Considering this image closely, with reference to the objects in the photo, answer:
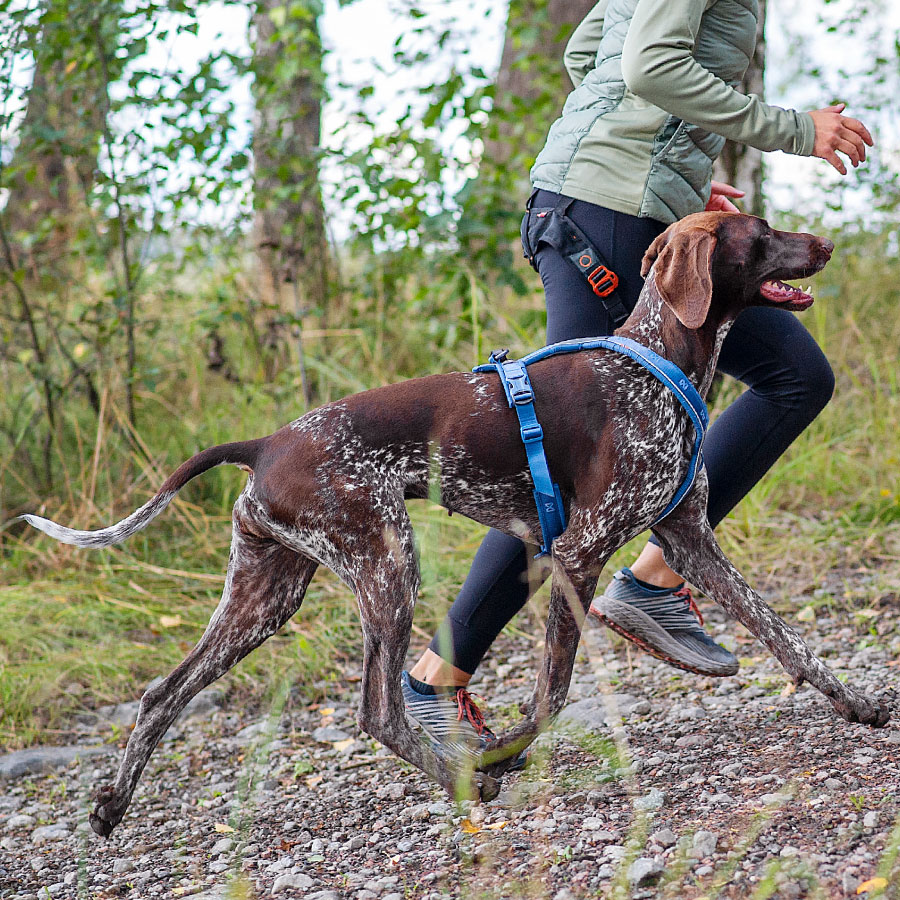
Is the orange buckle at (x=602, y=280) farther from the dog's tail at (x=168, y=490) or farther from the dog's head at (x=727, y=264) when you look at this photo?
the dog's tail at (x=168, y=490)

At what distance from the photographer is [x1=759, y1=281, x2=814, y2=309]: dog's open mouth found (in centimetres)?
308

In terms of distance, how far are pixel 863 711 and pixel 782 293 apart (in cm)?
117

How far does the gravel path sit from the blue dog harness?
1.33 feet

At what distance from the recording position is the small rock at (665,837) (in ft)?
8.13

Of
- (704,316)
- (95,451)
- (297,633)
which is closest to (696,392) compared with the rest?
(704,316)

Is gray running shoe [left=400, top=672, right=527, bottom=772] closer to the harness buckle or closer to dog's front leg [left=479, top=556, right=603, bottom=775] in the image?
dog's front leg [left=479, top=556, right=603, bottom=775]

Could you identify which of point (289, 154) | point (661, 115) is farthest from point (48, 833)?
point (289, 154)

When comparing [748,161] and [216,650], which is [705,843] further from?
[748,161]

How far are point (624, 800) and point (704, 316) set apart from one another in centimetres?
128

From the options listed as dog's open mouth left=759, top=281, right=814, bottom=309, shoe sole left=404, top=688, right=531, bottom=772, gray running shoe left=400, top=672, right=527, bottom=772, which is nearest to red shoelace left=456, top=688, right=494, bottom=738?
gray running shoe left=400, top=672, right=527, bottom=772

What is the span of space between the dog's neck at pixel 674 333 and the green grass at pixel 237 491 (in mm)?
1915

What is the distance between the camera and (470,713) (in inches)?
129

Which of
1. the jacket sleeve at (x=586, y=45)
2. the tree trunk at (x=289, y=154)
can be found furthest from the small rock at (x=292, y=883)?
the tree trunk at (x=289, y=154)

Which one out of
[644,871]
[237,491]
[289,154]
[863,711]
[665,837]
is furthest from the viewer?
[289,154]
